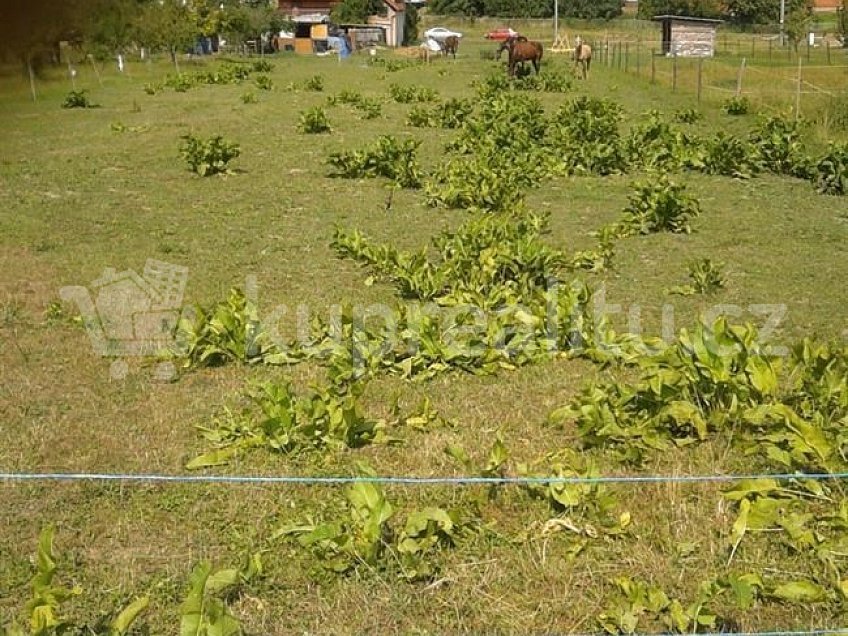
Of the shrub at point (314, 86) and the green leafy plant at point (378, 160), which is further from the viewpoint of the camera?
the shrub at point (314, 86)

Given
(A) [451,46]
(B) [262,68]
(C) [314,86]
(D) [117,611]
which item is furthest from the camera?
(A) [451,46]

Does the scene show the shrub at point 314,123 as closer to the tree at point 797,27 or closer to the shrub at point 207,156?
the shrub at point 207,156

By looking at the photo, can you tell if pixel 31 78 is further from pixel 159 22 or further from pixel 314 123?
pixel 314 123

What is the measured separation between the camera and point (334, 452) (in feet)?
16.5

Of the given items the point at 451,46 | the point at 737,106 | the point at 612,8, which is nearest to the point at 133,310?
the point at 737,106

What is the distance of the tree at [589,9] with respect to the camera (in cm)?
Answer: 7525

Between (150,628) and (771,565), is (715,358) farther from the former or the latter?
(150,628)

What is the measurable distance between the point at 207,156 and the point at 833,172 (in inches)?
329

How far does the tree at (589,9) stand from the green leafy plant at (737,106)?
5639cm

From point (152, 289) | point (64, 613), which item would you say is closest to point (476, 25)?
point (152, 289)

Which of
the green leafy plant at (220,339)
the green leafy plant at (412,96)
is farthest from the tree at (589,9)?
the green leafy plant at (220,339)

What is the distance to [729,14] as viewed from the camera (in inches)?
2822

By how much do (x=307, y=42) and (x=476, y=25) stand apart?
2013cm

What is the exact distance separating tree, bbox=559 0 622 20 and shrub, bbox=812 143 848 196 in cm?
6469
